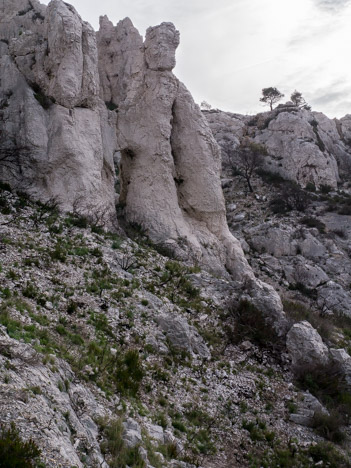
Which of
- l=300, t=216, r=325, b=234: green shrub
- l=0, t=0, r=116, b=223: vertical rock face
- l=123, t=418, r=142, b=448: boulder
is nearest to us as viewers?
l=123, t=418, r=142, b=448: boulder

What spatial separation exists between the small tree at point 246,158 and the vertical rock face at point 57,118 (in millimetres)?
19996

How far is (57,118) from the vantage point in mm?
18422

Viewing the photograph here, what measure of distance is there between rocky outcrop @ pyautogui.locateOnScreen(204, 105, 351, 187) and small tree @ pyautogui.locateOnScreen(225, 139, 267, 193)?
0.67m

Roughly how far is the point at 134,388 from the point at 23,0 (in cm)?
4476

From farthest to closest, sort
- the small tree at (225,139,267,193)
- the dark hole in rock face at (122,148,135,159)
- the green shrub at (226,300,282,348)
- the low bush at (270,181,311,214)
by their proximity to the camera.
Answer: the small tree at (225,139,267,193) → the low bush at (270,181,311,214) → the dark hole in rock face at (122,148,135,159) → the green shrub at (226,300,282,348)

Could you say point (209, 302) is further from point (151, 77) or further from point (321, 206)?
point (321, 206)

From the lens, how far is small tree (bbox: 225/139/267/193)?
38.8 m

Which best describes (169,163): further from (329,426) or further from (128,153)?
(329,426)

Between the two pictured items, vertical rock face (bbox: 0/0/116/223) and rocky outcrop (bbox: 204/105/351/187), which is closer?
vertical rock face (bbox: 0/0/116/223)

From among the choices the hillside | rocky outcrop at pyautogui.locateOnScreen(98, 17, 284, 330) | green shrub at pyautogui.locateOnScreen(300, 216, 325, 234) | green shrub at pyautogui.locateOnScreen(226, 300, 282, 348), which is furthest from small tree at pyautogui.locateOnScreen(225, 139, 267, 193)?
green shrub at pyautogui.locateOnScreen(226, 300, 282, 348)

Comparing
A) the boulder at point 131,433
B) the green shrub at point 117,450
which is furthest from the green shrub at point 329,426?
the green shrub at point 117,450

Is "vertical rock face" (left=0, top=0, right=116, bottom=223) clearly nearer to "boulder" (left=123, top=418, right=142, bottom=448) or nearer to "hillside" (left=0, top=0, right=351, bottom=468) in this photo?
"hillside" (left=0, top=0, right=351, bottom=468)

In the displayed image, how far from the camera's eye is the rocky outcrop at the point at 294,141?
4022 centimetres

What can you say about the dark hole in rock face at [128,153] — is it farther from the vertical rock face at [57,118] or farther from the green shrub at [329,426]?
the green shrub at [329,426]
